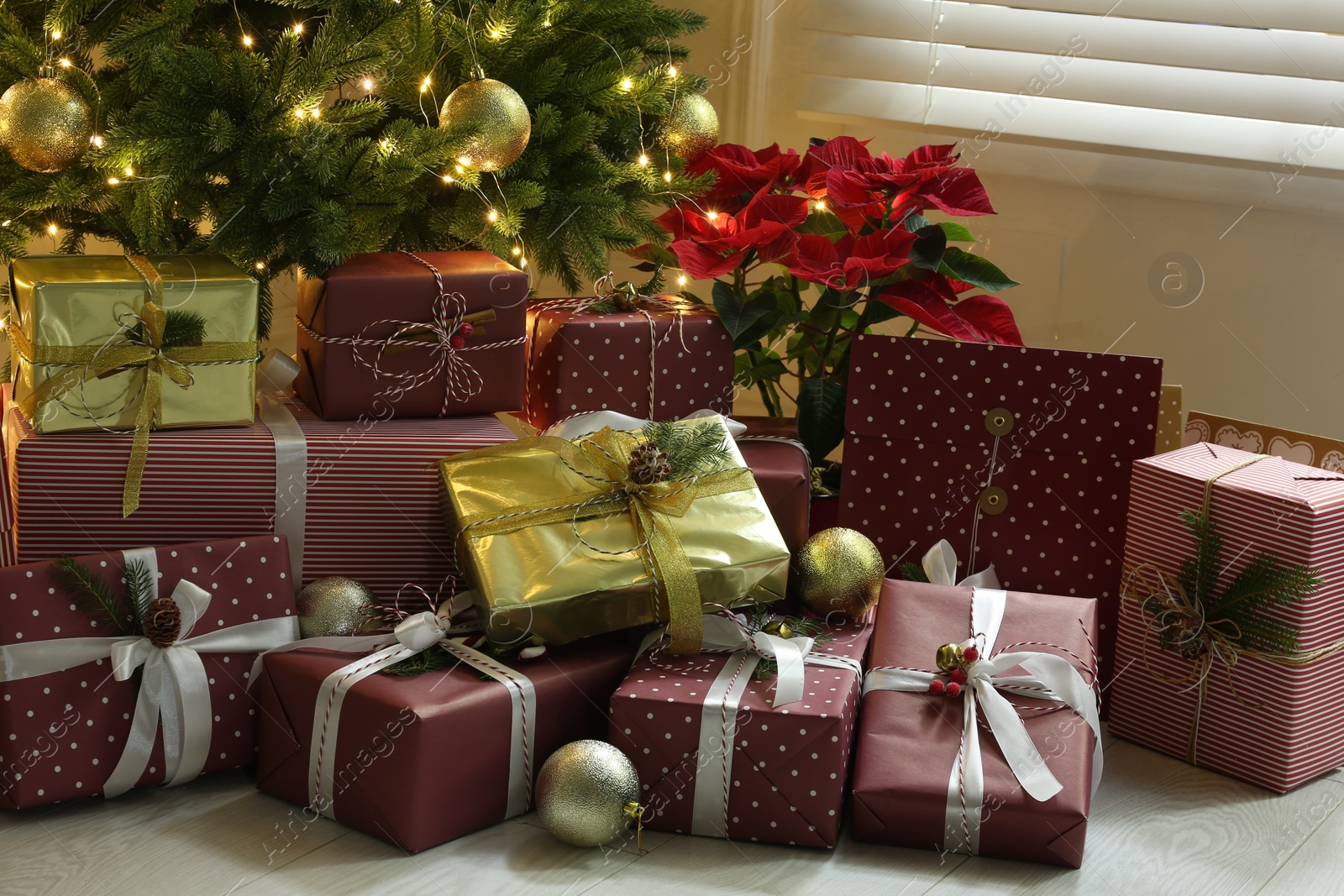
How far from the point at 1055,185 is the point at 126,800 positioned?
4.87 ft

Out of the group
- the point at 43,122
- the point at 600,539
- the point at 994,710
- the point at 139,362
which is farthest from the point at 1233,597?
the point at 43,122

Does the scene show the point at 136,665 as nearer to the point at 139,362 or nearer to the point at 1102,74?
the point at 139,362

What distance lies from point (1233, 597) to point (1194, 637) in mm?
60

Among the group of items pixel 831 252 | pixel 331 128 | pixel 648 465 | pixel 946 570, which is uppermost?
pixel 331 128

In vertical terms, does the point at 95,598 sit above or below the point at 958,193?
below

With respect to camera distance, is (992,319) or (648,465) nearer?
(648,465)

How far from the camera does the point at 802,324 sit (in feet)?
5.49

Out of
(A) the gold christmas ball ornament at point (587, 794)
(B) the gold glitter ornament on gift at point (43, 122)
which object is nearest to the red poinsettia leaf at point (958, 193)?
(A) the gold christmas ball ornament at point (587, 794)

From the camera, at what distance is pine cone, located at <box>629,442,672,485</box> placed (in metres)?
1.30

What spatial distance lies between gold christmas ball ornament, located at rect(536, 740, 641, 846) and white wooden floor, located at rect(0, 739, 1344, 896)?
0.03m

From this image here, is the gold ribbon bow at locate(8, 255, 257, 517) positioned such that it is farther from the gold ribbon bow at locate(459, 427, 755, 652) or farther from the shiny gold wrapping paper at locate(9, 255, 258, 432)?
the gold ribbon bow at locate(459, 427, 755, 652)

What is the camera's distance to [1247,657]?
128 centimetres

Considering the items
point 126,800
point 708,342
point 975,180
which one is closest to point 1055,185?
point 975,180

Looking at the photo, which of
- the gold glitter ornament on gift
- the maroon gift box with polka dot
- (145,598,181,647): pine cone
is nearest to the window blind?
the maroon gift box with polka dot
